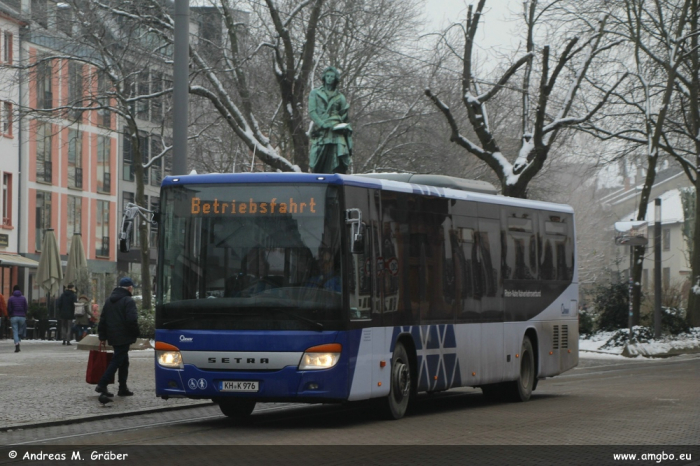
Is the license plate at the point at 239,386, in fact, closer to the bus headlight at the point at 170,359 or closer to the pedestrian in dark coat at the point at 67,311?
the bus headlight at the point at 170,359

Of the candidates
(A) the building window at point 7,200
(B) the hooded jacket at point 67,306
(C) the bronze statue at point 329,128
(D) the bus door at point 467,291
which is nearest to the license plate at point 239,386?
(D) the bus door at point 467,291

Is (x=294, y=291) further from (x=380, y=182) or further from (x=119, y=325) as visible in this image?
(x=119, y=325)

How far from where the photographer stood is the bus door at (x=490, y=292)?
1753 centimetres

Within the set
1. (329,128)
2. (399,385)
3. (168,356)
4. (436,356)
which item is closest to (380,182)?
(399,385)

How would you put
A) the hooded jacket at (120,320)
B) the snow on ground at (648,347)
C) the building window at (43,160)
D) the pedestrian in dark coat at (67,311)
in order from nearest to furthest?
the hooded jacket at (120,320), the snow on ground at (648,347), the pedestrian in dark coat at (67,311), the building window at (43,160)

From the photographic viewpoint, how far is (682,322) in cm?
3950

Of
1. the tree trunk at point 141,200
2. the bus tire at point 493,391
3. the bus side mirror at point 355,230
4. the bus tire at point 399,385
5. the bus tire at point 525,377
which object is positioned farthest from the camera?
the tree trunk at point 141,200

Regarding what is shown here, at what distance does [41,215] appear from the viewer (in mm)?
58344

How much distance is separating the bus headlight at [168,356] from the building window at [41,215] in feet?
147

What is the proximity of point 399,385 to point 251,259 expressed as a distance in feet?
8.58

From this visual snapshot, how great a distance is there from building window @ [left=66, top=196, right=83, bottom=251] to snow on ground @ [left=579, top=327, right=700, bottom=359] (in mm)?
30011
